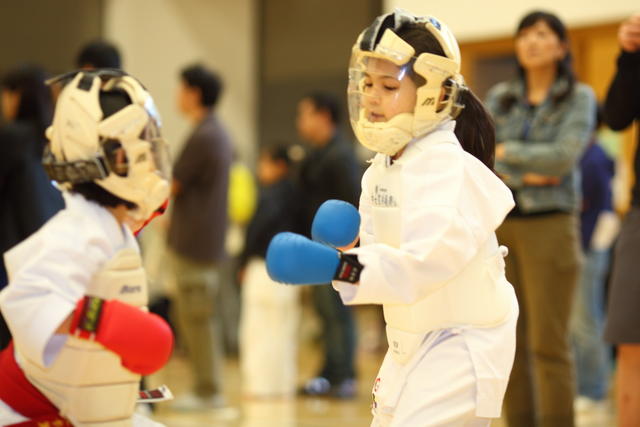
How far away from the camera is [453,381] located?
2725 mm

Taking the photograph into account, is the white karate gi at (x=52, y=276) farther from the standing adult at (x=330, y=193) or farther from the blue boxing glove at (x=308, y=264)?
the standing adult at (x=330, y=193)

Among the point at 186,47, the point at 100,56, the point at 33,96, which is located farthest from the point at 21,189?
the point at 186,47

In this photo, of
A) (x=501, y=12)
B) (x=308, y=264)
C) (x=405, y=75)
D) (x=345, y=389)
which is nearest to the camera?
(x=308, y=264)

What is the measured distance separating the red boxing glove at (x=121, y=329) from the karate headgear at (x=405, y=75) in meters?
0.89

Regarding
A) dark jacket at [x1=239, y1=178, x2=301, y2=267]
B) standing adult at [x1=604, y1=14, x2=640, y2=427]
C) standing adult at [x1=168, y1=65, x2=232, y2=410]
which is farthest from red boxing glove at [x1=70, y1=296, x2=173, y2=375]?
dark jacket at [x1=239, y1=178, x2=301, y2=267]

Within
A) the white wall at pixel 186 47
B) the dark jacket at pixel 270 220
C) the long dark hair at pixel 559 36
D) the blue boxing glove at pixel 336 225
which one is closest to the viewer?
the blue boxing glove at pixel 336 225

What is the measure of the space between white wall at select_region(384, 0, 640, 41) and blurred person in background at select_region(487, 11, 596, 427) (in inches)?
129

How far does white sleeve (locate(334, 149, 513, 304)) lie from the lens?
2.58 m

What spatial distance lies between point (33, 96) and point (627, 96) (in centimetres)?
275

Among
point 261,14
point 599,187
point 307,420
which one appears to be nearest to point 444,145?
point 307,420

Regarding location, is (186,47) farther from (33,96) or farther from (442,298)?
(442,298)

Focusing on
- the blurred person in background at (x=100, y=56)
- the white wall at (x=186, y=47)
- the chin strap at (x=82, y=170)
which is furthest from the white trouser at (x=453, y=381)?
the white wall at (x=186, y=47)

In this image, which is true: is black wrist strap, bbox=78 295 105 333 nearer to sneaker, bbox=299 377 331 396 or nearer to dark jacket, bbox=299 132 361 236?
dark jacket, bbox=299 132 361 236

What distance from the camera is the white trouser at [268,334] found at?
675cm
